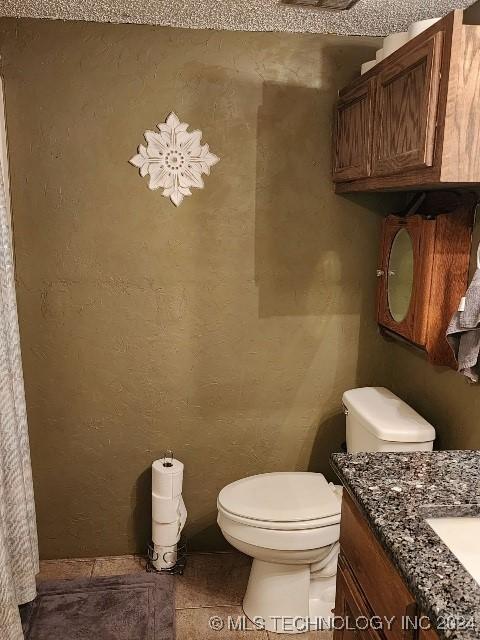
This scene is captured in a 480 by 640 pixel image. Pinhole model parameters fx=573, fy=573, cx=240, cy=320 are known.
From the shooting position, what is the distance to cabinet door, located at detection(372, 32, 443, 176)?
1561mm

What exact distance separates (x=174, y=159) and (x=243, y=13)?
0.60 m

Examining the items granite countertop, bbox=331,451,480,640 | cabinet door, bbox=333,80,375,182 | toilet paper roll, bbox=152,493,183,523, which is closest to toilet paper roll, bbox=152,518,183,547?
toilet paper roll, bbox=152,493,183,523

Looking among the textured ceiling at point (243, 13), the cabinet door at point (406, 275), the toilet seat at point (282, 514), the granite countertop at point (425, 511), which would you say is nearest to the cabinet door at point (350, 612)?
the granite countertop at point (425, 511)

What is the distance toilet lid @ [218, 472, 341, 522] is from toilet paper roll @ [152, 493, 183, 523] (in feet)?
1.13

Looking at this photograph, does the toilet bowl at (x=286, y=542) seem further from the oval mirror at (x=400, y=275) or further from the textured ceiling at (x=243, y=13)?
the textured ceiling at (x=243, y=13)

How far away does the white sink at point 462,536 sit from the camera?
48.7 inches

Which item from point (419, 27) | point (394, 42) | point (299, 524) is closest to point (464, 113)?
point (419, 27)

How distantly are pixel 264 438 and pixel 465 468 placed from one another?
1.25m

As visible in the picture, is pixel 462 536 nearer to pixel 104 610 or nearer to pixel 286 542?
pixel 286 542

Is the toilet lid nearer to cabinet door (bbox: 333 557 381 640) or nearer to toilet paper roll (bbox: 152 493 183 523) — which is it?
toilet paper roll (bbox: 152 493 183 523)

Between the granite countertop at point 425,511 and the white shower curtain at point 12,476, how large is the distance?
3.51ft

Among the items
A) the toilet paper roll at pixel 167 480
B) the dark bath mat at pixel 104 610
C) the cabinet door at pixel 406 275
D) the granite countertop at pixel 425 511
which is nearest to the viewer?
the granite countertop at pixel 425 511

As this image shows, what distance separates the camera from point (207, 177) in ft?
7.82

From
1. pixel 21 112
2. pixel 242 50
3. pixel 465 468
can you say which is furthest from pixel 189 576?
pixel 242 50
